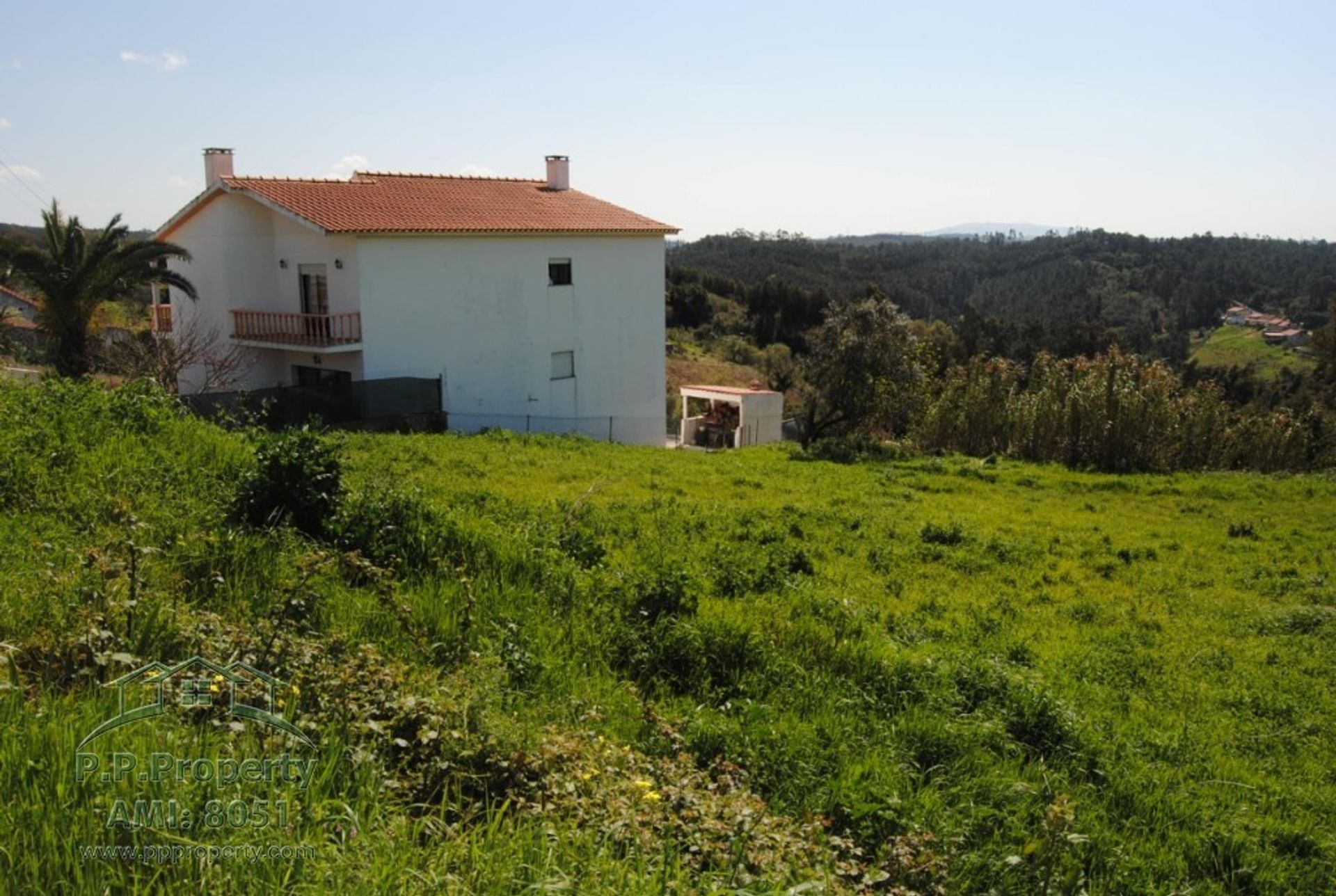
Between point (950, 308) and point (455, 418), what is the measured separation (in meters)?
76.3

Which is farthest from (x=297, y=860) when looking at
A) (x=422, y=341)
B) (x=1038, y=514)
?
(x=422, y=341)

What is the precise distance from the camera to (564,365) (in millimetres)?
27734

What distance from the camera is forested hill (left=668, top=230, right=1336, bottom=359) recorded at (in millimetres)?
69312

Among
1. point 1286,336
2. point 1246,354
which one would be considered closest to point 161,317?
point 1246,354

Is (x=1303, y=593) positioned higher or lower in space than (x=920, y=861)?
lower

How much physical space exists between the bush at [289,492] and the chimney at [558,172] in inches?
968

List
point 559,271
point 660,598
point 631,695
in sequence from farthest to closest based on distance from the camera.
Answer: point 559,271
point 660,598
point 631,695

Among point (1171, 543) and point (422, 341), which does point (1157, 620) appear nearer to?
point (1171, 543)

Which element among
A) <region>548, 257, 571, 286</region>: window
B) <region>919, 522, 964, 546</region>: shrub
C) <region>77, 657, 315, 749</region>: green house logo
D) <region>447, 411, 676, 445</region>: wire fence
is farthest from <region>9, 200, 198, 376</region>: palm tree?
<region>77, 657, 315, 749</region>: green house logo

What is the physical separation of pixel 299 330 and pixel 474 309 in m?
4.40

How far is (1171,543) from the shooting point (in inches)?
536

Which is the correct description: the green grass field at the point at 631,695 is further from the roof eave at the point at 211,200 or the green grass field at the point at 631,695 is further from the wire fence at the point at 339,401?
the roof eave at the point at 211,200

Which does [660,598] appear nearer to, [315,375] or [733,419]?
[315,375]

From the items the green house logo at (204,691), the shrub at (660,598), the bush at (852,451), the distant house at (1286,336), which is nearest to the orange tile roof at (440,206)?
the bush at (852,451)
